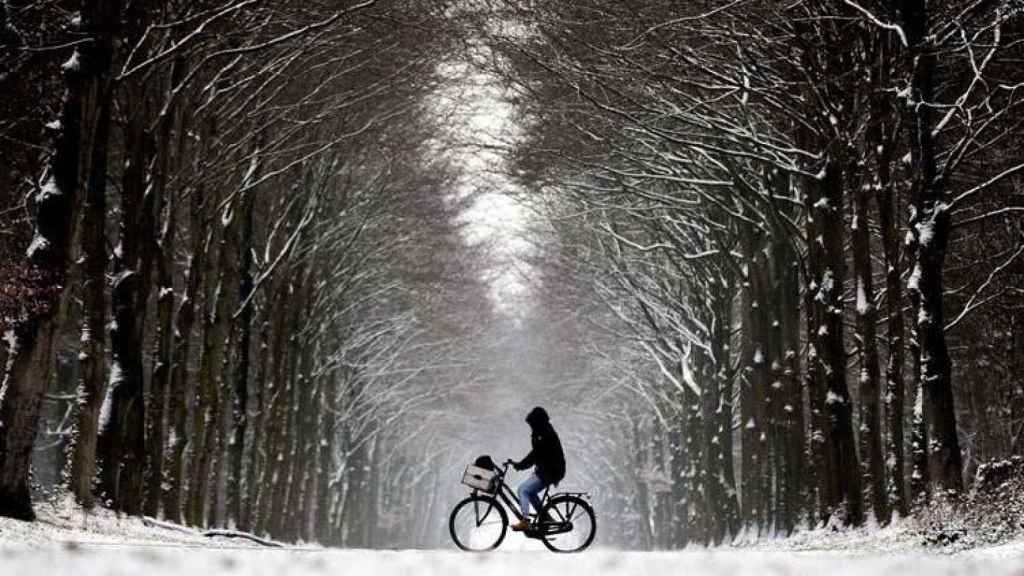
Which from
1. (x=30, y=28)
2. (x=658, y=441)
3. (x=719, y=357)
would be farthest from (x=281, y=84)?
(x=658, y=441)

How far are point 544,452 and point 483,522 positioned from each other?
1.21m

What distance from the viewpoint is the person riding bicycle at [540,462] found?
539 inches

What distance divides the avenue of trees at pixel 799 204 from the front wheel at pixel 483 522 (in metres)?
5.01

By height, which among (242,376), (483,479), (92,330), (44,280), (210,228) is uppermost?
(210,228)

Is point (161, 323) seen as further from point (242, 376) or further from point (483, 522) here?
point (483, 522)

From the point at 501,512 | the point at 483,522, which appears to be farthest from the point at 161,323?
the point at 501,512

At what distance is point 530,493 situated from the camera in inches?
554

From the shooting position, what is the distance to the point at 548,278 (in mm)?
39031

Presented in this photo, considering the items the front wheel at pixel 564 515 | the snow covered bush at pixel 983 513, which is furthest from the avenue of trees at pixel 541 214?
the front wheel at pixel 564 515

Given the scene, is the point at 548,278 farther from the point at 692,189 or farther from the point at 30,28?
the point at 30,28

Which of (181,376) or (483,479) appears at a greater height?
(181,376)

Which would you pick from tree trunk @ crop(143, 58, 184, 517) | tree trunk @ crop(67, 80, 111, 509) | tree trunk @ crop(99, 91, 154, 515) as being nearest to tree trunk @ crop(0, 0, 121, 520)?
tree trunk @ crop(67, 80, 111, 509)

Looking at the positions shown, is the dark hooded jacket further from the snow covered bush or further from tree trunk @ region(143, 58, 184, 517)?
tree trunk @ region(143, 58, 184, 517)

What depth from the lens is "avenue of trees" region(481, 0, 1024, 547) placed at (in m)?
16.5
